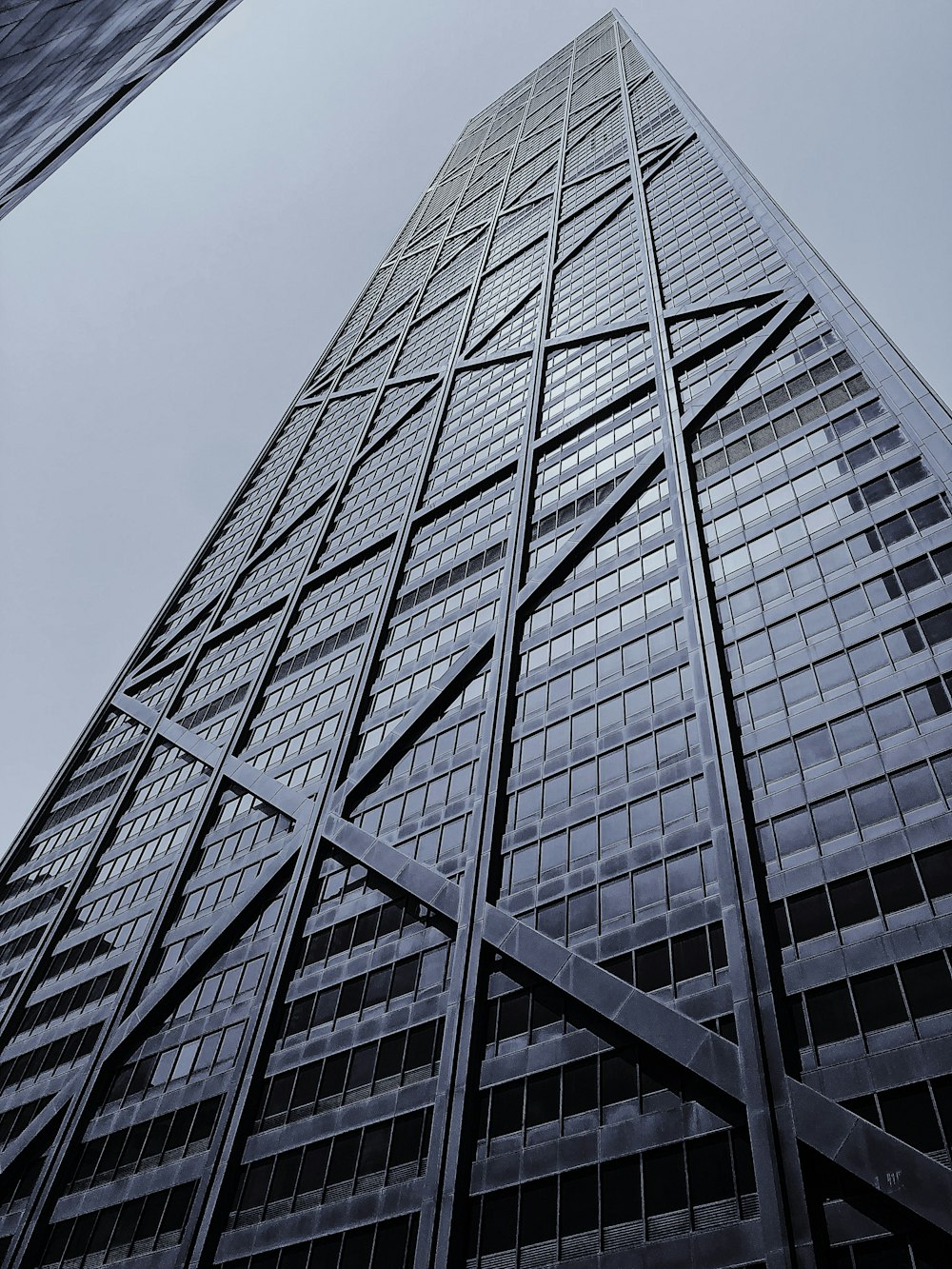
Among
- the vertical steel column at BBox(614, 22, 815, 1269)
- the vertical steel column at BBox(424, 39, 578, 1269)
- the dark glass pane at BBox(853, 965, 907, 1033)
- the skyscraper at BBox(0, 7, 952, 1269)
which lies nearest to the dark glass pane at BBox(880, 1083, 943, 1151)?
the skyscraper at BBox(0, 7, 952, 1269)

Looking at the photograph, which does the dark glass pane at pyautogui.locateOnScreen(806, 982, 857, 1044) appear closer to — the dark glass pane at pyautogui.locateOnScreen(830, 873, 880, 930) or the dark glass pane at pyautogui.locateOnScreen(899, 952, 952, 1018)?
the dark glass pane at pyautogui.locateOnScreen(899, 952, 952, 1018)

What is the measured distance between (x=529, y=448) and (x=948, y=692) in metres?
33.4

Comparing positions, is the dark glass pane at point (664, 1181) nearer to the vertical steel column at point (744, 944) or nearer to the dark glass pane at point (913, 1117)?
the vertical steel column at point (744, 944)

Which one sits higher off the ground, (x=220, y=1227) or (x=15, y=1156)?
(x=15, y=1156)

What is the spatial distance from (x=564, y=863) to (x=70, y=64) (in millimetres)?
26162

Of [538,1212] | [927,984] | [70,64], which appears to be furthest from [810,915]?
[70,64]

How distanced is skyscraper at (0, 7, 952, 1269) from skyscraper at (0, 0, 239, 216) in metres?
24.9

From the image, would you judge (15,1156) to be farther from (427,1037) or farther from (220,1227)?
(427,1037)

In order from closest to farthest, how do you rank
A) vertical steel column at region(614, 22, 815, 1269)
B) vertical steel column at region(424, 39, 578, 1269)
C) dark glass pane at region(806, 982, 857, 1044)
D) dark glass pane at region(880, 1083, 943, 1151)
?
dark glass pane at region(880, 1083, 943, 1151) → vertical steel column at region(614, 22, 815, 1269) → dark glass pane at region(806, 982, 857, 1044) → vertical steel column at region(424, 39, 578, 1269)

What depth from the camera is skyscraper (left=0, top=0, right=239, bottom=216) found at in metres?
17.1

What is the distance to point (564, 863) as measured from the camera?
3322 centimetres

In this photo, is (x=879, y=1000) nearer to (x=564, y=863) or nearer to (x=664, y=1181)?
(x=664, y=1181)

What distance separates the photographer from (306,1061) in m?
33.7

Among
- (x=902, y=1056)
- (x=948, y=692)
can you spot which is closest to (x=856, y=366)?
(x=948, y=692)
